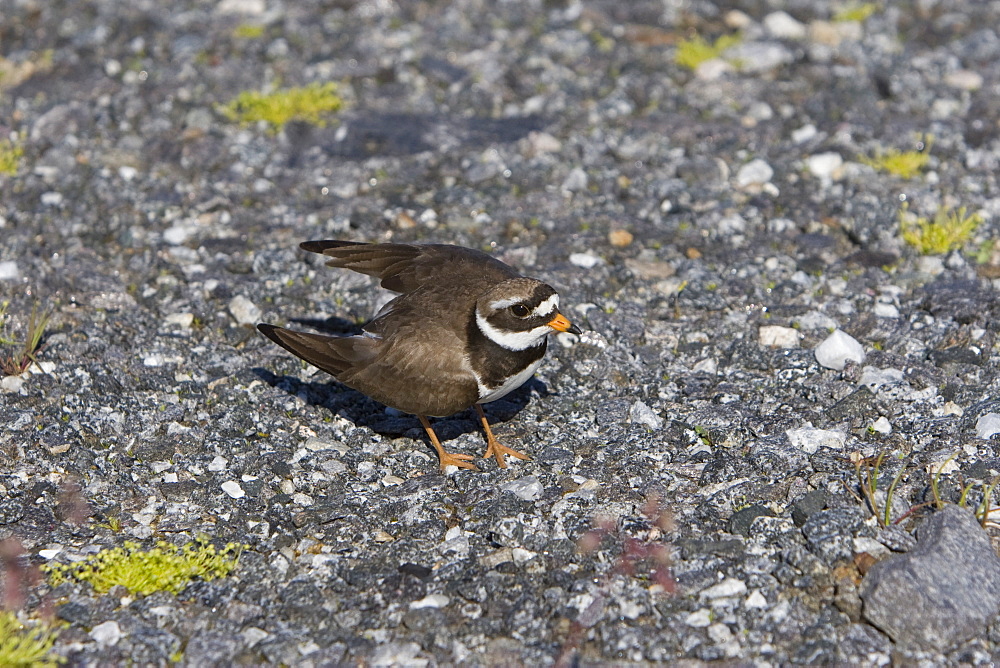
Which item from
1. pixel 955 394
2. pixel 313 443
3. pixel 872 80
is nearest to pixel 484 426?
pixel 313 443

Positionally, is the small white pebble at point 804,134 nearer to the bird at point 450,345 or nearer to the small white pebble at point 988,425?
the small white pebble at point 988,425

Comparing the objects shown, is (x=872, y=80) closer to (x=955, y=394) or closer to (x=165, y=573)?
(x=955, y=394)

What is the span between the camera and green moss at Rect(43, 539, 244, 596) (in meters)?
6.78

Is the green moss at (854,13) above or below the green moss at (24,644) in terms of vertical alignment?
below

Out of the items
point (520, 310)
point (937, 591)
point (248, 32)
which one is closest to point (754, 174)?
point (520, 310)

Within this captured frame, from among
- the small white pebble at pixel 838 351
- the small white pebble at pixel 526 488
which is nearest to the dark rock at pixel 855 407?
the small white pebble at pixel 838 351

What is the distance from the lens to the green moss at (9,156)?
1162 cm

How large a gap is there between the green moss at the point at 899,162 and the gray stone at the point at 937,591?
595cm

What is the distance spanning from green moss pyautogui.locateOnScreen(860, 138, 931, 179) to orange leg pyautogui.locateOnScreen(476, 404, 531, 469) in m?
6.05

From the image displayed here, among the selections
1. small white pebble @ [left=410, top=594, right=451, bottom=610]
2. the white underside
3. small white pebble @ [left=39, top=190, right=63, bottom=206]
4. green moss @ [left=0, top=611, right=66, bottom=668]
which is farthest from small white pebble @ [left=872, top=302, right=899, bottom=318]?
small white pebble @ [left=39, top=190, right=63, bottom=206]

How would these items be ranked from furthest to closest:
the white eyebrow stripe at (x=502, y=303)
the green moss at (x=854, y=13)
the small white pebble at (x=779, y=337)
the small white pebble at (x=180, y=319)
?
the green moss at (x=854, y=13)
the small white pebble at (x=180, y=319)
the small white pebble at (x=779, y=337)
the white eyebrow stripe at (x=502, y=303)

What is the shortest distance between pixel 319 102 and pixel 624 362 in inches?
228

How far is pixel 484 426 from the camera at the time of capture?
8.44 metres

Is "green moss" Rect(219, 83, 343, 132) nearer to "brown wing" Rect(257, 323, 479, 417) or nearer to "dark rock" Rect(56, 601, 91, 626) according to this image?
"brown wing" Rect(257, 323, 479, 417)
